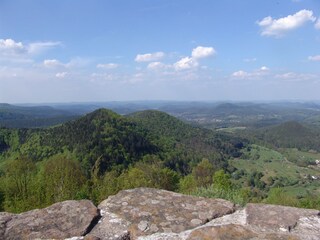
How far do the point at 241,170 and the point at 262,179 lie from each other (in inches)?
492

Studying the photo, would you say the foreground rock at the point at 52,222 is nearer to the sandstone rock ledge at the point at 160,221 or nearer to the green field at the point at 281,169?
the sandstone rock ledge at the point at 160,221

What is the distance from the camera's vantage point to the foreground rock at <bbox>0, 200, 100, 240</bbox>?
4992 mm

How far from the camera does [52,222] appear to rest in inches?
211

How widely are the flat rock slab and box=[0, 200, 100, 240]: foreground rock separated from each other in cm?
24

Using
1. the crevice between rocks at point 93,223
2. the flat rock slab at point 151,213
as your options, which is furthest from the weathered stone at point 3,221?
the flat rock slab at point 151,213

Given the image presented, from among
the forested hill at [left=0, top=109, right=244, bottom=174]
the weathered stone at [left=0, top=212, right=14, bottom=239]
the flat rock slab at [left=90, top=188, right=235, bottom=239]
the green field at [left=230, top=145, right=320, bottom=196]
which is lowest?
the green field at [left=230, top=145, right=320, bottom=196]

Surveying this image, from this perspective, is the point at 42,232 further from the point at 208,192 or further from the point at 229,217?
the point at 208,192

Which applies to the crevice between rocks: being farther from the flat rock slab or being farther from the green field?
the green field

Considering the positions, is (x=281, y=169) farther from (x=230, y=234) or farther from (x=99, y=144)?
(x=230, y=234)

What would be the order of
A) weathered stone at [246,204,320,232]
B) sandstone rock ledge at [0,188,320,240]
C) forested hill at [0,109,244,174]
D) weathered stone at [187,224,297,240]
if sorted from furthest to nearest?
forested hill at [0,109,244,174] < weathered stone at [246,204,320,232] < sandstone rock ledge at [0,188,320,240] < weathered stone at [187,224,297,240]

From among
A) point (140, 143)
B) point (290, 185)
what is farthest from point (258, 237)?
point (290, 185)

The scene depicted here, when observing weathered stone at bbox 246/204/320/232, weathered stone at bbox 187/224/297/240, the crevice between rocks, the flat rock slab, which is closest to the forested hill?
the flat rock slab

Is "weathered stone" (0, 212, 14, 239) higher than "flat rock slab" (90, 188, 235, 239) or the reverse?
higher

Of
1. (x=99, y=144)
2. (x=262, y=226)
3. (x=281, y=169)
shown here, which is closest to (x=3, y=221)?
(x=262, y=226)
